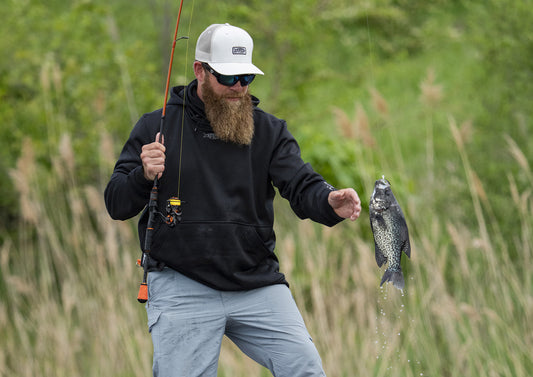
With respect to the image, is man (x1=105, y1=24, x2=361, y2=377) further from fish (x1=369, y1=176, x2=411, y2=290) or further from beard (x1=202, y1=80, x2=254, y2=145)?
fish (x1=369, y1=176, x2=411, y2=290)

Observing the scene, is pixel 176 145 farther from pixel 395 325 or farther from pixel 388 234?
pixel 395 325

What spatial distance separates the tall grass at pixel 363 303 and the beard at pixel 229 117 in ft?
4.73

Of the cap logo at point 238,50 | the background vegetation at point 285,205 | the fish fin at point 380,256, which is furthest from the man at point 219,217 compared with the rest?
the background vegetation at point 285,205

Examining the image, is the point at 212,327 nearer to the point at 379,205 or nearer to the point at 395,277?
the point at 395,277

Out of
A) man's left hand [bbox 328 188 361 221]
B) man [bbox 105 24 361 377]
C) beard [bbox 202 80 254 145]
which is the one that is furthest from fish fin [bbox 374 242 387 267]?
beard [bbox 202 80 254 145]

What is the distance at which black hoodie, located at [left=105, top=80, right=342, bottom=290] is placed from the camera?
10.1 ft

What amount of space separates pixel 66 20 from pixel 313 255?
12.2 ft

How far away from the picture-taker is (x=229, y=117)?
311 cm

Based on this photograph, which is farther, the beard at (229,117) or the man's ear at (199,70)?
the man's ear at (199,70)

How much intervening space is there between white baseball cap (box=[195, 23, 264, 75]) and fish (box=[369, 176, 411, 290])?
843 millimetres

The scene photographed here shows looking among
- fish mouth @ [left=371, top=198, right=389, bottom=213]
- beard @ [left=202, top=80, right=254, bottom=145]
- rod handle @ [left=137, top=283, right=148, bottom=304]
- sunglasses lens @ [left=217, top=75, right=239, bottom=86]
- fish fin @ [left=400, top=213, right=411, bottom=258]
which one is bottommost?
rod handle @ [left=137, top=283, right=148, bottom=304]

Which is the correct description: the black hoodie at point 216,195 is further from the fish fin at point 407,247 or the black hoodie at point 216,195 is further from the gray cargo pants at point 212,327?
the fish fin at point 407,247

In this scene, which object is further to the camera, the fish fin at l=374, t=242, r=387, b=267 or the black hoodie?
the black hoodie

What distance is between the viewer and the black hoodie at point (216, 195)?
309 cm
